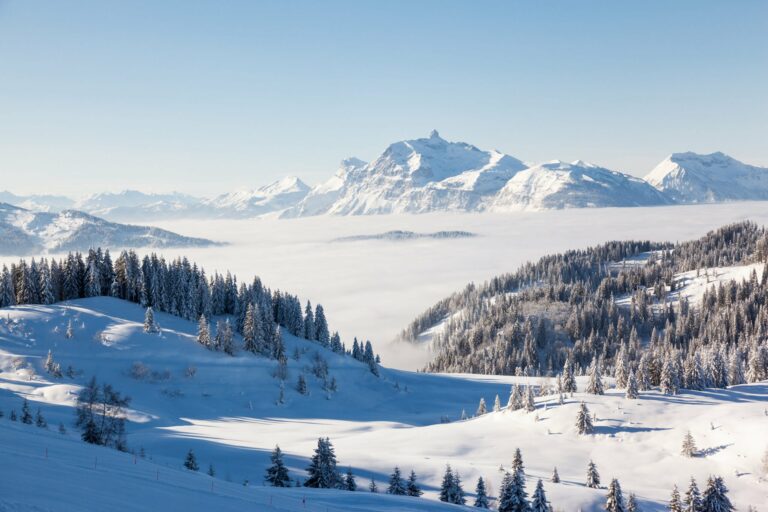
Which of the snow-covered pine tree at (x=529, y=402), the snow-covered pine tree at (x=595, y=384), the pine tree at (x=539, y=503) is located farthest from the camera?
the snow-covered pine tree at (x=595, y=384)

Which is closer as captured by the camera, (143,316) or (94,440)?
(94,440)

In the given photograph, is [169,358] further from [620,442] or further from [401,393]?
[620,442]

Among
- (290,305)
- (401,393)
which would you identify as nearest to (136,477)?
(401,393)

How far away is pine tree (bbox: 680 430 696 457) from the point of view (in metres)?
75.9

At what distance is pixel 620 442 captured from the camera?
8231 cm

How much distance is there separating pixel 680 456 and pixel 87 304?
399ft

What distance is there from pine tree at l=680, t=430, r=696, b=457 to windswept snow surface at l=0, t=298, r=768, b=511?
1310mm

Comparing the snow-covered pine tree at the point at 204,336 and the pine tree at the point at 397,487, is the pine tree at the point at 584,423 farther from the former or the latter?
the snow-covered pine tree at the point at 204,336

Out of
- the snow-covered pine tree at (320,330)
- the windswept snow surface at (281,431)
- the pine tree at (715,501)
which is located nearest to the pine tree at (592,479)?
the windswept snow surface at (281,431)

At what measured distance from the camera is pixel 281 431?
9038cm

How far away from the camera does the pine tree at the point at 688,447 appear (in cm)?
7594

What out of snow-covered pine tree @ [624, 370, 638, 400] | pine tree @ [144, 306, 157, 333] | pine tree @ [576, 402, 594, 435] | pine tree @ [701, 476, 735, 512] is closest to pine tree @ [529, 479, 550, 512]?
pine tree @ [701, 476, 735, 512]

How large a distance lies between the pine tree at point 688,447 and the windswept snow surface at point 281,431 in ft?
4.30

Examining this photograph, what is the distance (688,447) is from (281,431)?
65442mm
